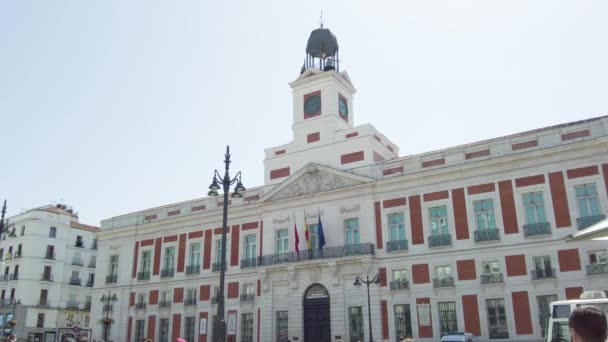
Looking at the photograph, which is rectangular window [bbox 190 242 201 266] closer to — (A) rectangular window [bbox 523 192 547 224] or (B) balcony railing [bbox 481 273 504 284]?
(B) balcony railing [bbox 481 273 504 284]

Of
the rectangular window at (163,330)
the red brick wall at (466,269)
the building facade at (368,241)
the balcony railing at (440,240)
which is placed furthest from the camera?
→ the rectangular window at (163,330)

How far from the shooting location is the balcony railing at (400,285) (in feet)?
87.9

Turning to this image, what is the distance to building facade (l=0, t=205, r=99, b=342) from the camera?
4584 cm

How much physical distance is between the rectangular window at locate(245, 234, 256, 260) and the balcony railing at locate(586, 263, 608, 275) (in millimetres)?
18173

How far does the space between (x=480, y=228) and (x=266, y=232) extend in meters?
12.5

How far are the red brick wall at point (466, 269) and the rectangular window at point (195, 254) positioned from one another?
16.8 m

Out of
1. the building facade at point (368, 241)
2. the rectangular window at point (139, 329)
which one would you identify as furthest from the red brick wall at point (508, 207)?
the rectangular window at point (139, 329)

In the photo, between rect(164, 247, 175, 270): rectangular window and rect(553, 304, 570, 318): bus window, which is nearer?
rect(553, 304, 570, 318): bus window

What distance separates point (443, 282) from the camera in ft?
84.9

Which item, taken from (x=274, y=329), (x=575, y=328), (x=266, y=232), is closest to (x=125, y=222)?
(x=266, y=232)

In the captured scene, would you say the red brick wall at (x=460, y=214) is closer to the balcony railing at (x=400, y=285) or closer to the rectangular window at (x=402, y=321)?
the balcony railing at (x=400, y=285)

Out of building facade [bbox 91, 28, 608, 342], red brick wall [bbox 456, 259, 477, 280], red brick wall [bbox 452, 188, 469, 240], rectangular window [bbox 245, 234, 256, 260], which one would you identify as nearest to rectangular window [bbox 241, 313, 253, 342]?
building facade [bbox 91, 28, 608, 342]

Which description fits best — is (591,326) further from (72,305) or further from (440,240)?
(72,305)

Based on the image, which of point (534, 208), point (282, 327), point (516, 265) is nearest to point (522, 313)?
point (516, 265)
